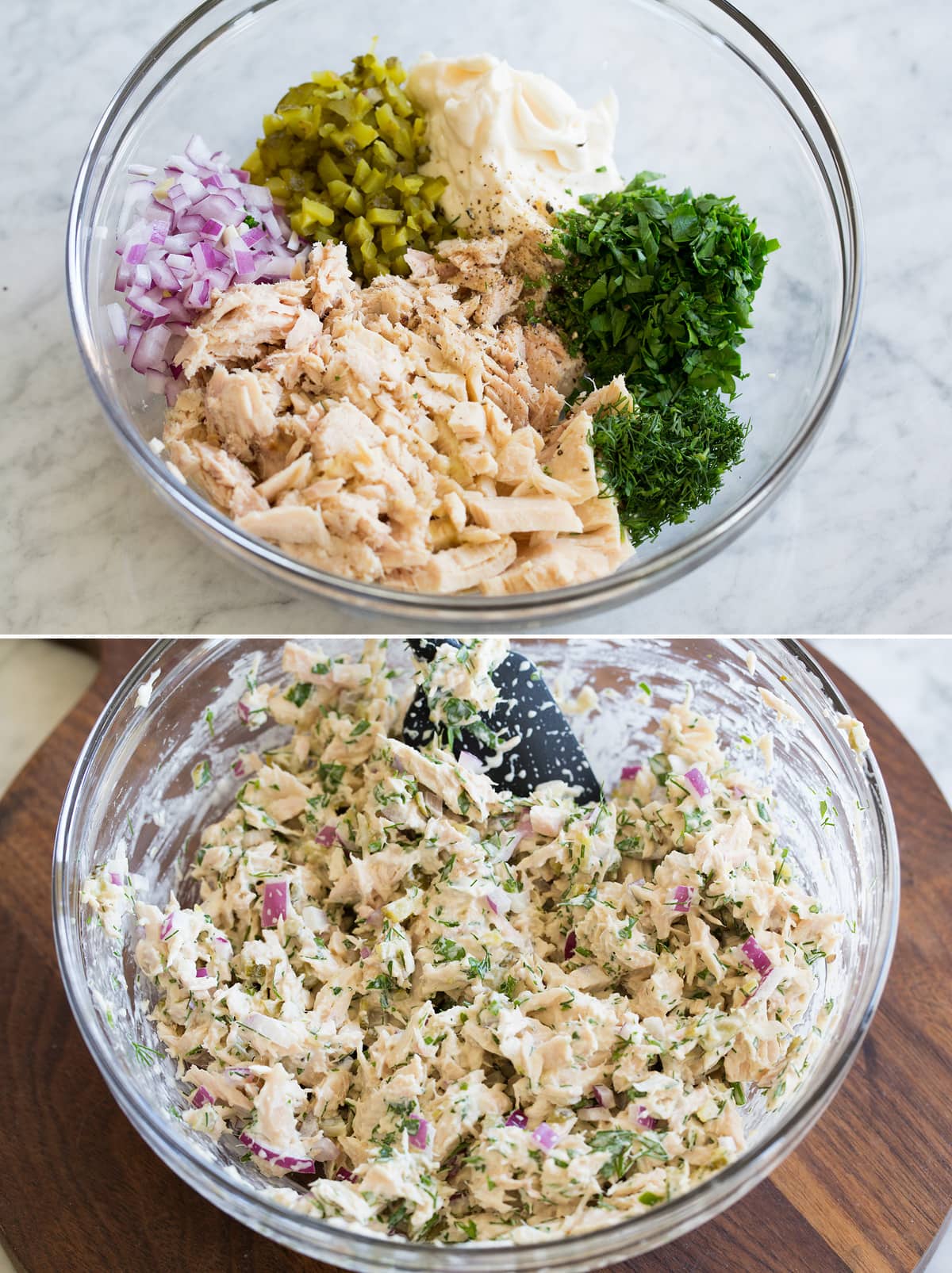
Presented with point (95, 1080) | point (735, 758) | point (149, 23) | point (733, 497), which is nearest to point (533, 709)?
point (735, 758)

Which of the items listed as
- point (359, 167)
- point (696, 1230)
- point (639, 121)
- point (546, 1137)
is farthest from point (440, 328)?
point (696, 1230)

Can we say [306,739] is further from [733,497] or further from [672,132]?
[672,132]

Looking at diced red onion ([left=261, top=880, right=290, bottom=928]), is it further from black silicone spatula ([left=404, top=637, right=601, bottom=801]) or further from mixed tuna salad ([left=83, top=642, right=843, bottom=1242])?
black silicone spatula ([left=404, top=637, right=601, bottom=801])

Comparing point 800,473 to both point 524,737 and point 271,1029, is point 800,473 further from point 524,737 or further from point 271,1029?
point 271,1029

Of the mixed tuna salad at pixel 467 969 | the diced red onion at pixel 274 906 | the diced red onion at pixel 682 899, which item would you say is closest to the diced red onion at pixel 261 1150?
the mixed tuna salad at pixel 467 969

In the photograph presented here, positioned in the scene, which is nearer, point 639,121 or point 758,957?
point 758,957
